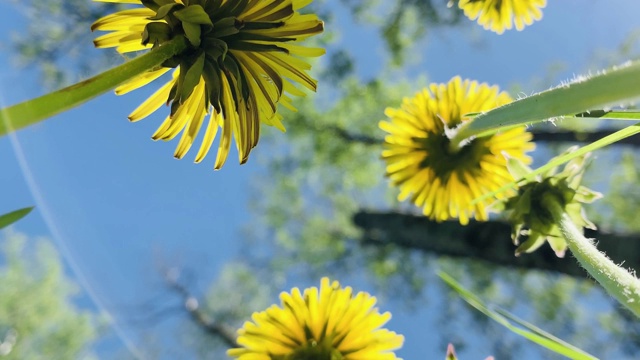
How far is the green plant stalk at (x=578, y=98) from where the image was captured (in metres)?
0.12

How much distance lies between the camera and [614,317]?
208cm

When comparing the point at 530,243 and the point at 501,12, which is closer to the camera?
the point at 530,243

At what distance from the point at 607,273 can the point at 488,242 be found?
3.96ft

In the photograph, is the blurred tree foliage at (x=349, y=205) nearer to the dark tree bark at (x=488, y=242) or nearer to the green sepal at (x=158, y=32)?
the dark tree bark at (x=488, y=242)

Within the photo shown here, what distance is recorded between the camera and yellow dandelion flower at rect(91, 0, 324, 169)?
22 cm

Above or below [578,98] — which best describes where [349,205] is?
above

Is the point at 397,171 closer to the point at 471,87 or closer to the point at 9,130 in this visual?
the point at 471,87

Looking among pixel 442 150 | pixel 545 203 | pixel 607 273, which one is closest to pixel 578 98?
pixel 607 273

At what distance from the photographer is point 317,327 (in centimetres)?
37

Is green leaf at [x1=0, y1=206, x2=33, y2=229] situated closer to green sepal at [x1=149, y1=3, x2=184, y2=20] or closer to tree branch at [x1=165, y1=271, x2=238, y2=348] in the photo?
green sepal at [x1=149, y1=3, x2=184, y2=20]

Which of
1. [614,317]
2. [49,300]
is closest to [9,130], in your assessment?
[614,317]

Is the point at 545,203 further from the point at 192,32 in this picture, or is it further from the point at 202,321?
the point at 202,321

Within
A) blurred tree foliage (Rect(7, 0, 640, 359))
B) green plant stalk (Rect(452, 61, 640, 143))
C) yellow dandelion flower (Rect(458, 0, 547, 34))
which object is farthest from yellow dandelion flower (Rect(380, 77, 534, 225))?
blurred tree foliage (Rect(7, 0, 640, 359))

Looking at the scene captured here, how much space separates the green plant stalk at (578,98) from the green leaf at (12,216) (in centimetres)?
12
